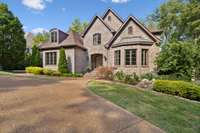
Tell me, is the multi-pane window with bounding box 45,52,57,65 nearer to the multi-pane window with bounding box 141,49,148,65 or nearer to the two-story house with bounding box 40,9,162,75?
the two-story house with bounding box 40,9,162,75

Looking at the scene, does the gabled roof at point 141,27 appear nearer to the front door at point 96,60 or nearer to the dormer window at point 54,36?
the front door at point 96,60

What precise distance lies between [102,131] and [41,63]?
2350 centimetres

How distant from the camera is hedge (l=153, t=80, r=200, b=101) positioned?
12.0m

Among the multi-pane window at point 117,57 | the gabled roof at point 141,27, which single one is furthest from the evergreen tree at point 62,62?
the multi-pane window at point 117,57

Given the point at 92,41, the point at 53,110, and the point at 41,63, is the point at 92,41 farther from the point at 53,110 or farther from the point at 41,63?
the point at 53,110

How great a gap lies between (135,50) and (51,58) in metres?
11.5

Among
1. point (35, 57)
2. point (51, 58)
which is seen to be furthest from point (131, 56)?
point (35, 57)

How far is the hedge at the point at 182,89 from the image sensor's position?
12.0 metres

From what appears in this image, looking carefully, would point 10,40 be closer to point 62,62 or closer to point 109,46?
point 62,62

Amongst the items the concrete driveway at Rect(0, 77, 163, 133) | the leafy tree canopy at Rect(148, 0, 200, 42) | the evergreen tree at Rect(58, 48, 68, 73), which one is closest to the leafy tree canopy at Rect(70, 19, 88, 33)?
the leafy tree canopy at Rect(148, 0, 200, 42)

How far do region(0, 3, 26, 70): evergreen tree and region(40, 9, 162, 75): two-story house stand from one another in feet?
13.3

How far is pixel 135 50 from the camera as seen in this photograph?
67.0ft

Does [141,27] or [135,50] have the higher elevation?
[141,27]

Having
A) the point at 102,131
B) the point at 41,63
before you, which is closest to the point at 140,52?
the point at 41,63
